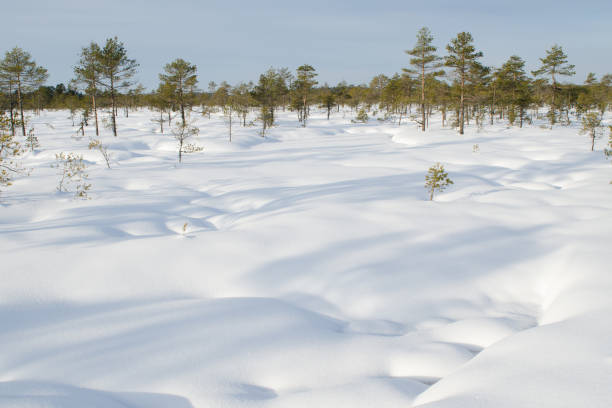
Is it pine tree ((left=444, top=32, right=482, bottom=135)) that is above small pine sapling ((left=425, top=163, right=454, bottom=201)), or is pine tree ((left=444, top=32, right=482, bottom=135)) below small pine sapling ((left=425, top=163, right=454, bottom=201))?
above

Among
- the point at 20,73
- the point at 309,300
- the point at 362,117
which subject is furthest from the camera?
the point at 362,117

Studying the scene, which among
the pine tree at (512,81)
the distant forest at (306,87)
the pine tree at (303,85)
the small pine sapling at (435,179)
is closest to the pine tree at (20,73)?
the distant forest at (306,87)

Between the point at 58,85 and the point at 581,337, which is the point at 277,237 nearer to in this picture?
the point at 581,337

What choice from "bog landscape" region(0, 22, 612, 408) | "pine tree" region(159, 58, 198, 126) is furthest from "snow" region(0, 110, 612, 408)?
"pine tree" region(159, 58, 198, 126)

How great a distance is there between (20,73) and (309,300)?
126ft

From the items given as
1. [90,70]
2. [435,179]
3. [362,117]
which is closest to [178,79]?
[90,70]

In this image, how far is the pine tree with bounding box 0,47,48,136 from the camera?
2956cm

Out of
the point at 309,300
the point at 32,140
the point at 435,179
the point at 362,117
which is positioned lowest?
the point at 309,300

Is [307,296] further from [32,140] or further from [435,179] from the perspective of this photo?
[32,140]

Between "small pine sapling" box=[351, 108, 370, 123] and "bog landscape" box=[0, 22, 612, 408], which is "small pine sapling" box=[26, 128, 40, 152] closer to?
"bog landscape" box=[0, 22, 612, 408]

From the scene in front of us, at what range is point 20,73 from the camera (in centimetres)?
3048

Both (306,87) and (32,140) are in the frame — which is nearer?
(32,140)

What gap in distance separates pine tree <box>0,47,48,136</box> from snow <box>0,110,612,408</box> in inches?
1098

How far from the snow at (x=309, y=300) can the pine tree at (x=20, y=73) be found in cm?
2790
